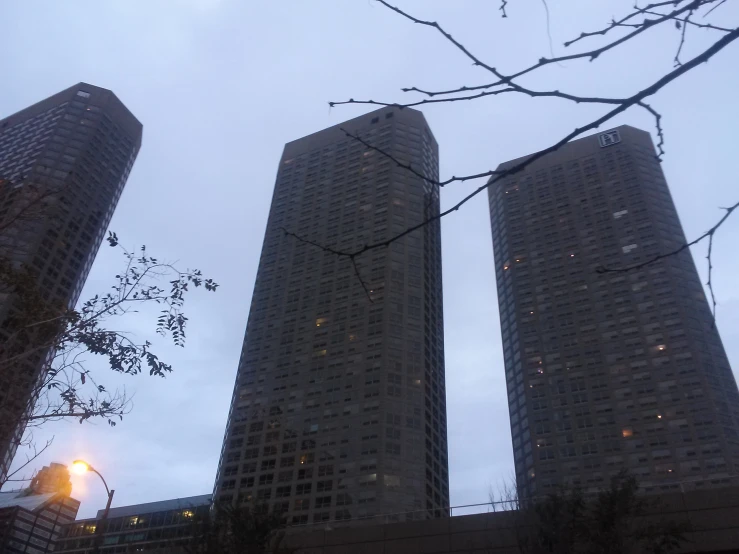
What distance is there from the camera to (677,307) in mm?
85188

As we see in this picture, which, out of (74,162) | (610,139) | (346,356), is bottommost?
(346,356)

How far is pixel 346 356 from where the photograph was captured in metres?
85.2

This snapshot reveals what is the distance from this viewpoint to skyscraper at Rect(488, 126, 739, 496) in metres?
74.4

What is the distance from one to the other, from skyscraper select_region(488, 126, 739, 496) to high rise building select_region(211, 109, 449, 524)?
Result: 1379cm

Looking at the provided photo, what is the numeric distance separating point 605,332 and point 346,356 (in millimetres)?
37516

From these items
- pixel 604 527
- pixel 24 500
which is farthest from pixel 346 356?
pixel 24 500

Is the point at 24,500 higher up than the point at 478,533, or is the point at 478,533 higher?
the point at 24,500

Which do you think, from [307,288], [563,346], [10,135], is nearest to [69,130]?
[10,135]

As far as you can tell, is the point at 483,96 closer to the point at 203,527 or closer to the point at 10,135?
the point at 203,527

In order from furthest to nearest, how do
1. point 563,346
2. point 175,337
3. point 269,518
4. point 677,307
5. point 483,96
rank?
point 563,346
point 677,307
point 269,518
point 175,337
point 483,96

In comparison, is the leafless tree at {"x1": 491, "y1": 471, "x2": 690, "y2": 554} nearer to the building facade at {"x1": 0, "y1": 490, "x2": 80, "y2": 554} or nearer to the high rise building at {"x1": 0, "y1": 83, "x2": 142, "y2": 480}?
the high rise building at {"x1": 0, "y1": 83, "x2": 142, "y2": 480}

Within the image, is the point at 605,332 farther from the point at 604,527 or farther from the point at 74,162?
the point at 74,162

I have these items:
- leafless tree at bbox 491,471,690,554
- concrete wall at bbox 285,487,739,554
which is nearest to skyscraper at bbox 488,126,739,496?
concrete wall at bbox 285,487,739,554

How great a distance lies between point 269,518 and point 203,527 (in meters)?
2.77
